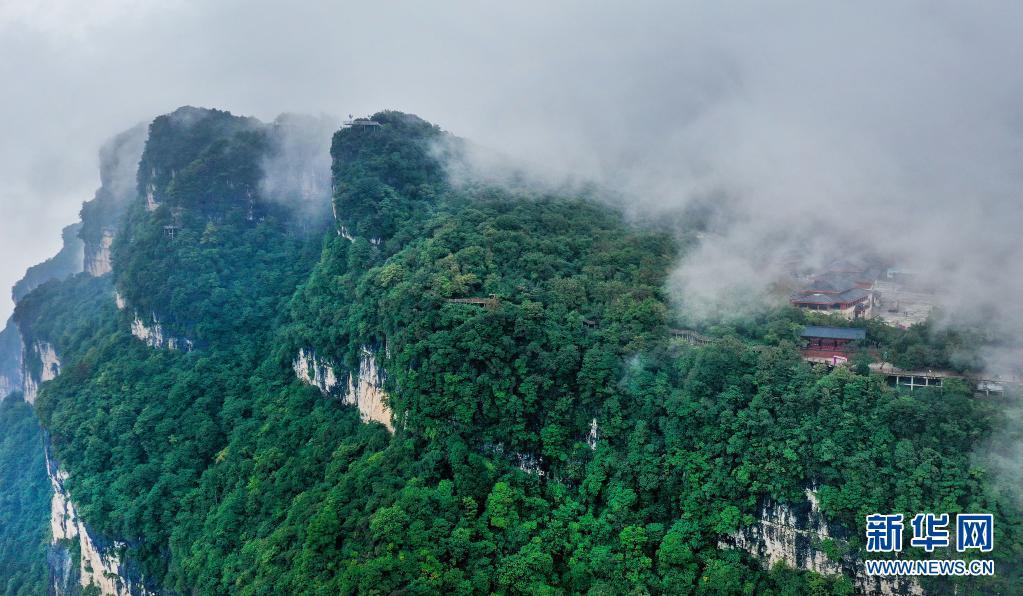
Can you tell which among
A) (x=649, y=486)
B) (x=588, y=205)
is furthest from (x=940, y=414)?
(x=588, y=205)

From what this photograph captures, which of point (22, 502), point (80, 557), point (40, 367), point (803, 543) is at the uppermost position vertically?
point (40, 367)

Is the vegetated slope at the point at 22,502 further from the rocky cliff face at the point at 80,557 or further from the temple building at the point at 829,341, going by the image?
the temple building at the point at 829,341

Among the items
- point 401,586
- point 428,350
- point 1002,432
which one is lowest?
point 401,586

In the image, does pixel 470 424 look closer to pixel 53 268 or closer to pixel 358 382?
pixel 358 382

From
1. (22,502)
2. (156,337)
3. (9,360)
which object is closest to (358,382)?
(156,337)

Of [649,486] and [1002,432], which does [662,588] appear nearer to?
[649,486]

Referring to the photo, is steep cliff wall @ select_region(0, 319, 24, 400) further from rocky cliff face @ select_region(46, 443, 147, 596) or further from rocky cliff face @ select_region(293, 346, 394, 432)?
rocky cliff face @ select_region(293, 346, 394, 432)
